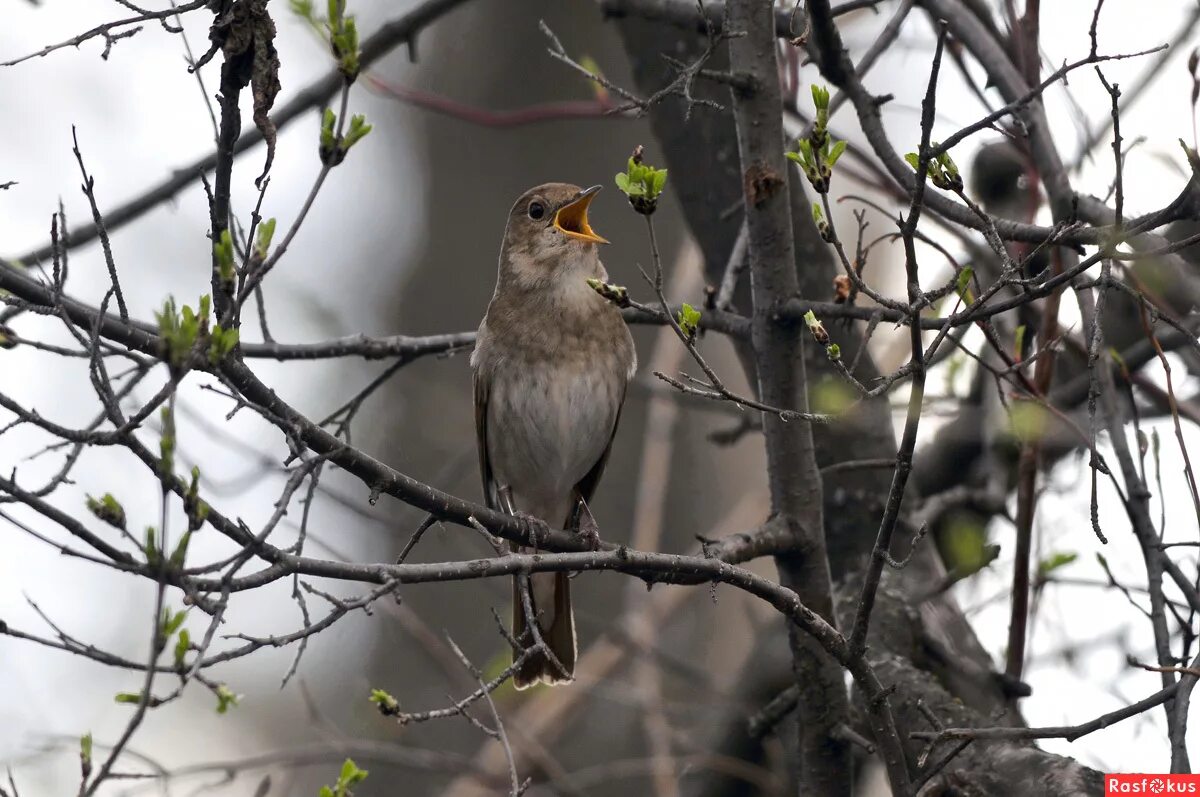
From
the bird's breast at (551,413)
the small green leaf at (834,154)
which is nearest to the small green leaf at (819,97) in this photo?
the small green leaf at (834,154)

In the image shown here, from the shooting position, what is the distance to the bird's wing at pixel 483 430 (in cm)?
503

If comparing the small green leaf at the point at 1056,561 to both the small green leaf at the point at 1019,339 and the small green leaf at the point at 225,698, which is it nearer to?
the small green leaf at the point at 1019,339

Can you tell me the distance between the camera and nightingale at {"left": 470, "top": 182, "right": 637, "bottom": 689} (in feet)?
16.2

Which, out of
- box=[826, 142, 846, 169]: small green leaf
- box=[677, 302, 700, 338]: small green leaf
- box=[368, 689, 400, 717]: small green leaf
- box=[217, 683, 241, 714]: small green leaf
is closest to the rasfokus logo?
box=[677, 302, 700, 338]: small green leaf

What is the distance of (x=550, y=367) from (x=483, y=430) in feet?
1.54

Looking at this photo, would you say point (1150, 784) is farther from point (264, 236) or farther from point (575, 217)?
point (575, 217)

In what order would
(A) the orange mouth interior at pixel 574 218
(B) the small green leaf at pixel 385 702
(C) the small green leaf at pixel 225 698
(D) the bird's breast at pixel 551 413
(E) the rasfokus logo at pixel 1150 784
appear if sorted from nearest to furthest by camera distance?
(C) the small green leaf at pixel 225 698, (B) the small green leaf at pixel 385 702, (E) the rasfokus logo at pixel 1150 784, (D) the bird's breast at pixel 551 413, (A) the orange mouth interior at pixel 574 218

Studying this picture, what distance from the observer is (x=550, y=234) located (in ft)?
16.9

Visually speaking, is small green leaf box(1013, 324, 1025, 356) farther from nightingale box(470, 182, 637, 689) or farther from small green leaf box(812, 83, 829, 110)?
nightingale box(470, 182, 637, 689)

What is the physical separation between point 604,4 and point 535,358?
1338mm

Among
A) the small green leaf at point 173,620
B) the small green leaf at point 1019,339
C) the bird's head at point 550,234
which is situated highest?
the bird's head at point 550,234

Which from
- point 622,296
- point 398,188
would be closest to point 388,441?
point 398,188

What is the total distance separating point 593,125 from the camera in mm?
8055

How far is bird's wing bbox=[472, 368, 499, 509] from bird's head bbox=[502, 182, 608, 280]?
47 cm
